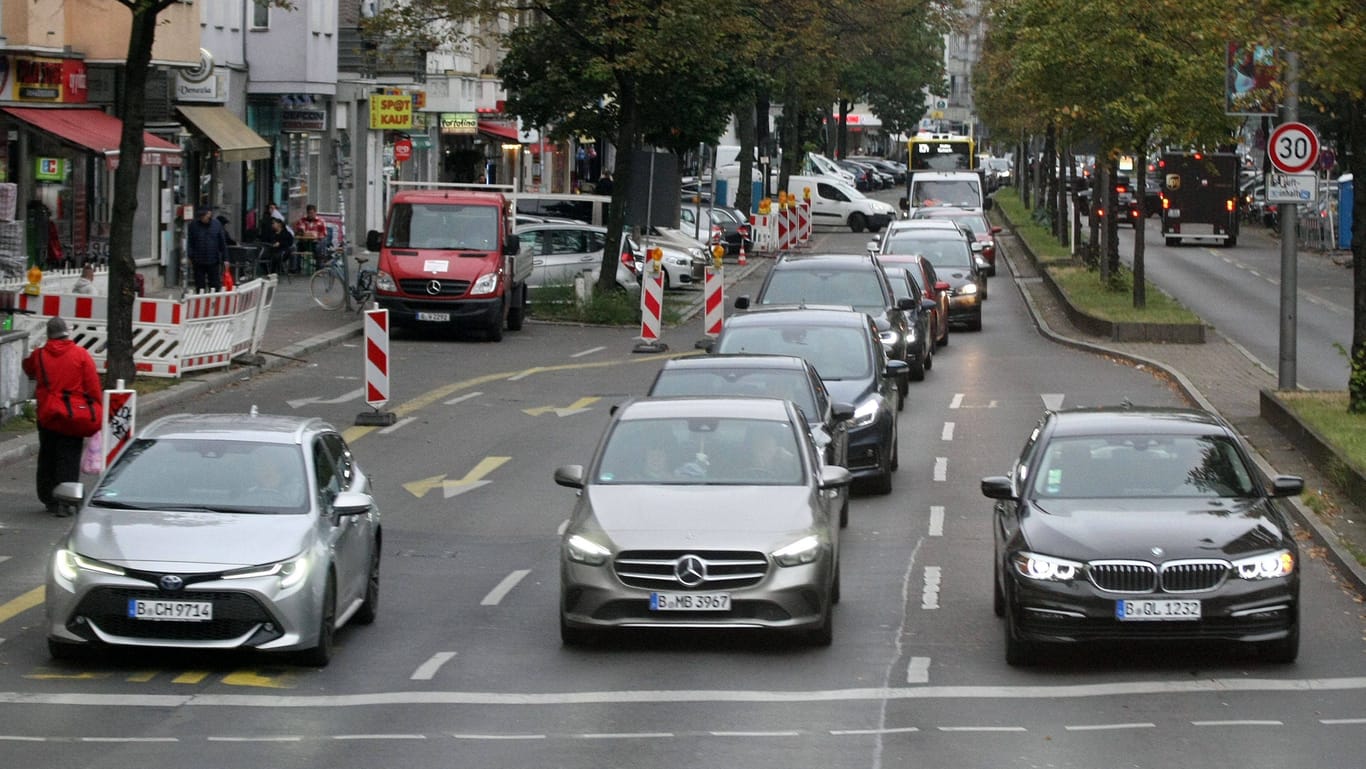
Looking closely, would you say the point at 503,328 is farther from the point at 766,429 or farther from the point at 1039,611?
the point at 1039,611

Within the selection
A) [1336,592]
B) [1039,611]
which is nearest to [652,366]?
[1336,592]

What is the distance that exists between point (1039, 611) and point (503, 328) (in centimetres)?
2348

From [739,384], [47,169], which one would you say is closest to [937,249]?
[47,169]

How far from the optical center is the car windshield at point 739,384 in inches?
664

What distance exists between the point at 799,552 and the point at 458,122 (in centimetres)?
5240

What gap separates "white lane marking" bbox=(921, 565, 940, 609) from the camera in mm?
14422

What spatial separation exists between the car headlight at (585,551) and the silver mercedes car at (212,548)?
1285mm

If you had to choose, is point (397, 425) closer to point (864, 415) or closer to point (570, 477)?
point (864, 415)

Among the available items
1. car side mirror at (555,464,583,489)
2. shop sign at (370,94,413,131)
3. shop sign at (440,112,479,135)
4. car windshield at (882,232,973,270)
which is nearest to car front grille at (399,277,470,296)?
car windshield at (882,232,973,270)

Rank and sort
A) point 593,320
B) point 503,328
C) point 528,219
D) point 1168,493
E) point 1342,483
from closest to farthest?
1. point 1168,493
2. point 1342,483
3. point 503,328
4. point 593,320
5. point 528,219

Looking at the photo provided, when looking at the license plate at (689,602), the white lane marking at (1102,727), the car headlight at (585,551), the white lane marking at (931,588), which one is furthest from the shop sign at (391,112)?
the white lane marking at (1102,727)

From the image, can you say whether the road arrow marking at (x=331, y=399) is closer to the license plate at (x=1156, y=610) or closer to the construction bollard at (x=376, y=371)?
the construction bollard at (x=376, y=371)

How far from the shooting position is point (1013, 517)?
12.8 m

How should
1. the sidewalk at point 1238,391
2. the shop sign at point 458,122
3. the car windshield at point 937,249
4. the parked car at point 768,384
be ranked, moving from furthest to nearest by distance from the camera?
the shop sign at point 458,122
the car windshield at point 937,249
the parked car at point 768,384
the sidewalk at point 1238,391
